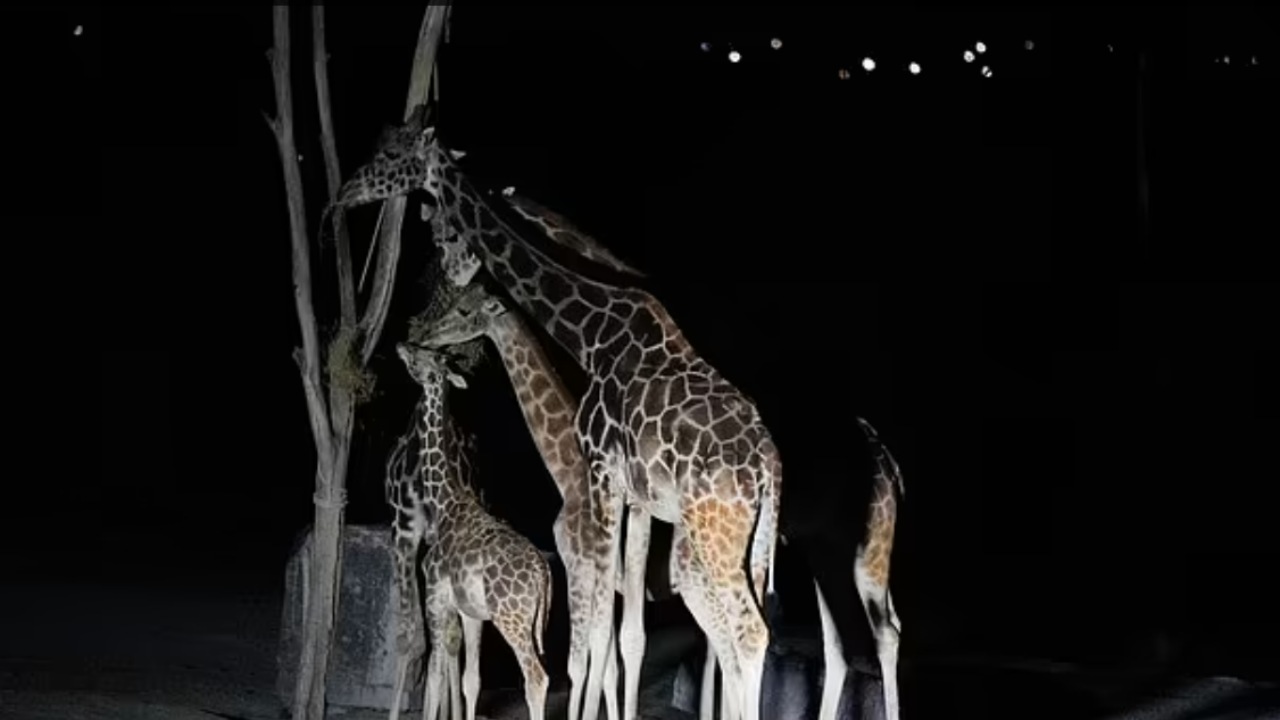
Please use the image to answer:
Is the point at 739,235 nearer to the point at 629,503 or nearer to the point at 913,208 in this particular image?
the point at 913,208

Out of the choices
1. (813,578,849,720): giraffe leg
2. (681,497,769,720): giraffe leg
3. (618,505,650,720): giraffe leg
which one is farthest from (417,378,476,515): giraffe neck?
(813,578,849,720): giraffe leg

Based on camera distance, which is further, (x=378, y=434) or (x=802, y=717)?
(x=378, y=434)

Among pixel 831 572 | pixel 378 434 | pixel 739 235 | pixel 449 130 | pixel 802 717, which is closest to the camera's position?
pixel 831 572

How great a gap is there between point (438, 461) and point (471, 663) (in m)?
0.80

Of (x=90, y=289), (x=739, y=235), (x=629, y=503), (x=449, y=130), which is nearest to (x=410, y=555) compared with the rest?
(x=629, y=503)

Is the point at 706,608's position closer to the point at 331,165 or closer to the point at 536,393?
the point at 536,393

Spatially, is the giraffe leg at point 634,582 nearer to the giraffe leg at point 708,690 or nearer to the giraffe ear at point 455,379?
the giraffe leg at point 708,690

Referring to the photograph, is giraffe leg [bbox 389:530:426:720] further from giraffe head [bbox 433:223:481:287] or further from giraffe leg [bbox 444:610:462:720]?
giraffe head [bbox 433:223:481:287]

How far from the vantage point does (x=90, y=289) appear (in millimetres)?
20625

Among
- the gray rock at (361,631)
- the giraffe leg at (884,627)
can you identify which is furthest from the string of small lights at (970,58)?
the giraffe leg at (884,627)

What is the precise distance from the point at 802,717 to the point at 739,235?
975 cm

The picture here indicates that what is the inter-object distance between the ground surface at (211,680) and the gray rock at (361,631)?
0.13 metres

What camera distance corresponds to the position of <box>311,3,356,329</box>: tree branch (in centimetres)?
839

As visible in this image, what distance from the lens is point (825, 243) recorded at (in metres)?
19.9
